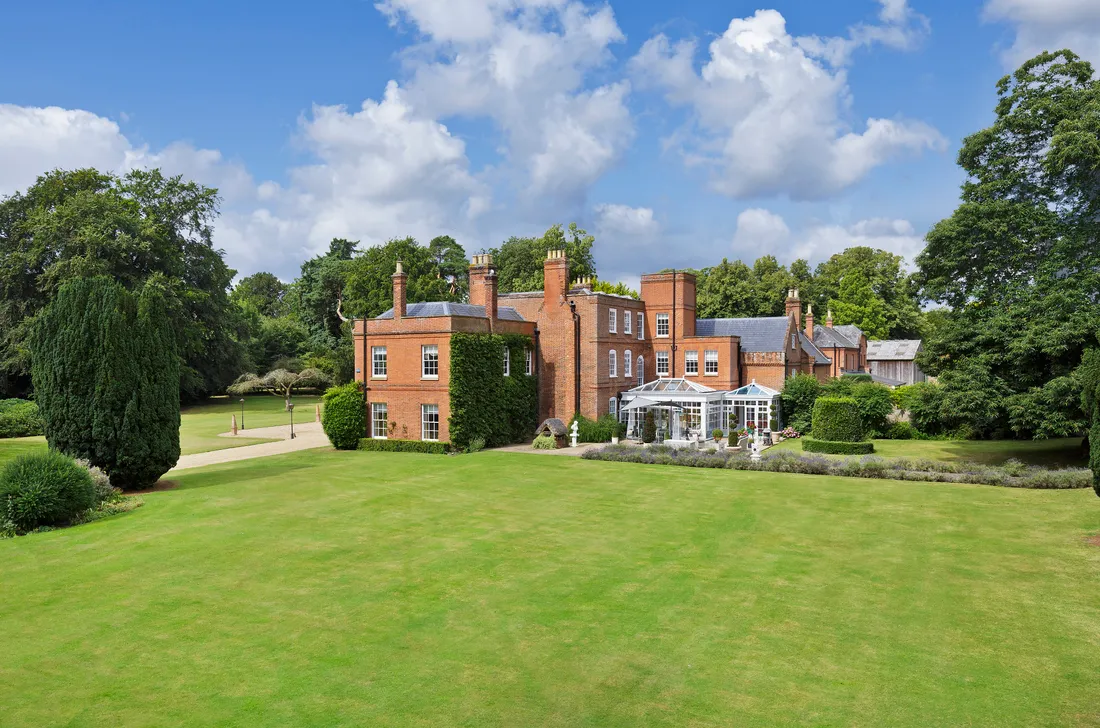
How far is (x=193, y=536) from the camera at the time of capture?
56.3 ft

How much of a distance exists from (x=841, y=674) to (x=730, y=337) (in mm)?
31545

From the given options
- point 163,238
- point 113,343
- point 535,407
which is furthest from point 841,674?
point 163,238

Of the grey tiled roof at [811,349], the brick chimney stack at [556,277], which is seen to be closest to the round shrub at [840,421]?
the grey tiled roof at [811,349]

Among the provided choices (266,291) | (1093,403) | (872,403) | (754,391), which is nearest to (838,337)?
(872,403)

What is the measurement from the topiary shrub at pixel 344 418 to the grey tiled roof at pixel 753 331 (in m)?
20.9

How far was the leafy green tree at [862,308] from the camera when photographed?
7038cm

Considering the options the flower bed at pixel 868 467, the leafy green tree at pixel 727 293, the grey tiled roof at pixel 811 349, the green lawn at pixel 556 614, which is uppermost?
the leafy green tree at pixel 727 293

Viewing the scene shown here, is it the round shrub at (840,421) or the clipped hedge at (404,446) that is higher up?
the round shrub at (840,421)

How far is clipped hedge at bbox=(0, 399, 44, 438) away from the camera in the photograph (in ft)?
131

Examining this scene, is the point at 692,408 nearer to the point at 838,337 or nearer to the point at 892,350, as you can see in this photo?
the point at 838,337

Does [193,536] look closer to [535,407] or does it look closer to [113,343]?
[113,343]

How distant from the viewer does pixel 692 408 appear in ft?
121

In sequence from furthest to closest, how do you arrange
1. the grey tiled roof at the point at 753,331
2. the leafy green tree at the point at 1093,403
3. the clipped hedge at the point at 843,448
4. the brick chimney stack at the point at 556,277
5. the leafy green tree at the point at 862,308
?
the leafy green tree at the point at 862,308 < the grey tiled roof at the point at 753,331 < the brick chimney stack at the point at 556,277 < the clipped hedge at the point at 843,448 < the leafy green tree at the point at 1093,403

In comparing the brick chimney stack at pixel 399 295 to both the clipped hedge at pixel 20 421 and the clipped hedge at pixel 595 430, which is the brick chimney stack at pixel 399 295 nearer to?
the clipped hedge at pixel 595 430
